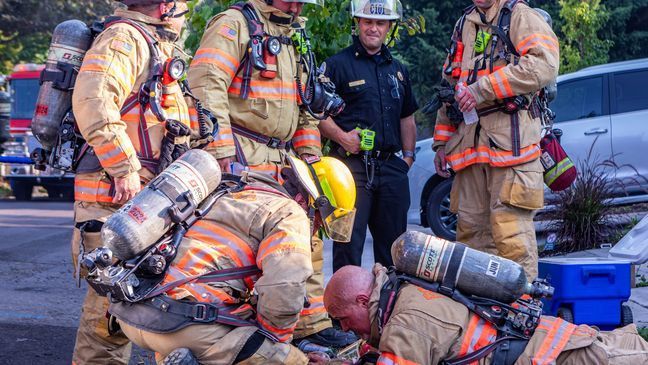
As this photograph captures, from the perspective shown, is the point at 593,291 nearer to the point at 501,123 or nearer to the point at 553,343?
the point at 501,123

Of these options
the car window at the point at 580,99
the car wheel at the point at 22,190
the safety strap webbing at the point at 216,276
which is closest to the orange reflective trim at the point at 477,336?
the safety strap webbing at the point at 216,276

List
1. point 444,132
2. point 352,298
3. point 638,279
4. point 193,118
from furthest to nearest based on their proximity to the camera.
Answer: point 638,279, point 444,132, point 193,118, point 352,298

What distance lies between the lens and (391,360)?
11.3 feet

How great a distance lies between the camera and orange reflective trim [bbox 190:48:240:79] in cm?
507

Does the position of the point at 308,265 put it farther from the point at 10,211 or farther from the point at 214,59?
the point at 10,211

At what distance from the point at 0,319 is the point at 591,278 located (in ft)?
13.2

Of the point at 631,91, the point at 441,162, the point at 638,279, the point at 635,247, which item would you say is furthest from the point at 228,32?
the point at 631,91

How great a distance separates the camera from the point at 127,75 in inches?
171

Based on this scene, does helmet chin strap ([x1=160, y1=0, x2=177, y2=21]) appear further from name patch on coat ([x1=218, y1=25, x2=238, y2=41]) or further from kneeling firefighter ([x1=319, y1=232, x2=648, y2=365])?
kneeling firefighter ([x1=319, y1=232, x2=648, y2=365])

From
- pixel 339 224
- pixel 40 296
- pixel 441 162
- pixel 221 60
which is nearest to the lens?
pixel 339 224

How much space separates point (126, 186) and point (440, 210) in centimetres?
583

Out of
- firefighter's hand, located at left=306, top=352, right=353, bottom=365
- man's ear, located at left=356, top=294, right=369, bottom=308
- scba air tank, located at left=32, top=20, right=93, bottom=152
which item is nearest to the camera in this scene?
man's ear, located at left=356, top=294, right=369, bottom=308

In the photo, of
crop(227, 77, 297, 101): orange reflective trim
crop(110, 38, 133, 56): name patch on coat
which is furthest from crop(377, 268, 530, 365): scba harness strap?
crop(227, 77, 297, 101): orange reflective trim

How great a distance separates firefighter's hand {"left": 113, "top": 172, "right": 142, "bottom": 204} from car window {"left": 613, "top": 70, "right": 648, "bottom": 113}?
6.69 meters
